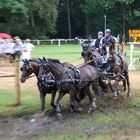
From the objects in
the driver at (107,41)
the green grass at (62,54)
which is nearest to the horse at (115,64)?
the driver at (107,41)

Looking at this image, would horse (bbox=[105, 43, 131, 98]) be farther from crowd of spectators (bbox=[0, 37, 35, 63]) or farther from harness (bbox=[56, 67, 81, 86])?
crowd of spectators (bbox=[0, 37, 35, 63])

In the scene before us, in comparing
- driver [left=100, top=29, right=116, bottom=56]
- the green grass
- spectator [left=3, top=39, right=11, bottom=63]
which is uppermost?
driver [left=100, top=29, right=116, bottom=56]

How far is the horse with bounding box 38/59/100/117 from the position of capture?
13039mm

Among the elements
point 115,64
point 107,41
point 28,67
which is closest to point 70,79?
point 28,67

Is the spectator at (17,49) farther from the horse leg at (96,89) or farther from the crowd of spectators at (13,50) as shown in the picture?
the horse leg at (96,89)

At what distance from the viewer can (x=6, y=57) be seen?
30.3m

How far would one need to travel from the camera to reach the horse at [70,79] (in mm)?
13039

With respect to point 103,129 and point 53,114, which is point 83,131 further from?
point 53,114

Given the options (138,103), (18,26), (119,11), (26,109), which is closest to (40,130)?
(26,109)

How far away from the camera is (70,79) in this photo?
13.2 m

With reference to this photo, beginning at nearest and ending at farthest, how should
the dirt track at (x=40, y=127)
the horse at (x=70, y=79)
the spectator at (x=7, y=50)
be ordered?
the dirt track at (x=40, y=127) → the horse at (x=70, y=79) → the spectator at (x=7, y=50)

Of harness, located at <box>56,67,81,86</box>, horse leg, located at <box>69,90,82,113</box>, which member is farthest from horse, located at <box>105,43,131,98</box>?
harness, located at <box>56,67,81,86</box>

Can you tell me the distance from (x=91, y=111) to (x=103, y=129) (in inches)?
100

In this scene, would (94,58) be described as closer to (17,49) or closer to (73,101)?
(73,101)
